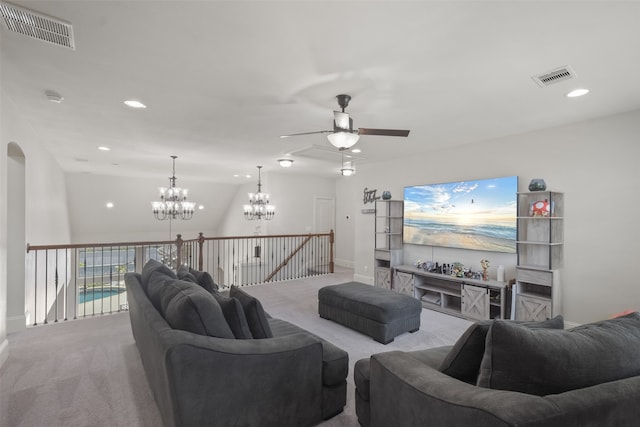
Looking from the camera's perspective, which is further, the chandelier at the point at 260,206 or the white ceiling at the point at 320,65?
the chandelier at the point at 260,206

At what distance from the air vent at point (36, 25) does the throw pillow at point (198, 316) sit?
1835mm

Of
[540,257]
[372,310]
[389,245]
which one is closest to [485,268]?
[540,257]

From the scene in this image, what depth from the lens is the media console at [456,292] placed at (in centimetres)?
405

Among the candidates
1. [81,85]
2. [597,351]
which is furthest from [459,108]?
[81,85]

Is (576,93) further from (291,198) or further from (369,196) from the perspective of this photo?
(291,198)

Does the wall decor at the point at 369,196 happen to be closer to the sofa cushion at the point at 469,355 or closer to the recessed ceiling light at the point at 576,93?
the recessed ceiling light at the point at 576,93

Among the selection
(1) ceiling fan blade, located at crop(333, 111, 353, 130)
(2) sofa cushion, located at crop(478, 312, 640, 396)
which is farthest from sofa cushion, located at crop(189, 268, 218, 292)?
(2) sofa cushion, located at crop(478, 312, 640, 396)

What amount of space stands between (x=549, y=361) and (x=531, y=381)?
0.11 meters

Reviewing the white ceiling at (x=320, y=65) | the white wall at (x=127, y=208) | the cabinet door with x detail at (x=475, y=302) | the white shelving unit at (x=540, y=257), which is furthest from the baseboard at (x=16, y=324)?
the white shelving unit at (x=540, y=257)

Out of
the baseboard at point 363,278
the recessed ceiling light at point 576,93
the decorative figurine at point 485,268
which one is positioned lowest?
the baseboard at point 363,278

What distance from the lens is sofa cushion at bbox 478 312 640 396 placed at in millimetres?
1190

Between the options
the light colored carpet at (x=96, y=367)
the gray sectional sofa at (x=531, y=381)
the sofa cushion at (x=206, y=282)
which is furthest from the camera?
the sofa cushion at (x=206, y=282)

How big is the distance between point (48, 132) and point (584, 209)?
7.30m

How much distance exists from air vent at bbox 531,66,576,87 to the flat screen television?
72.8 inches
